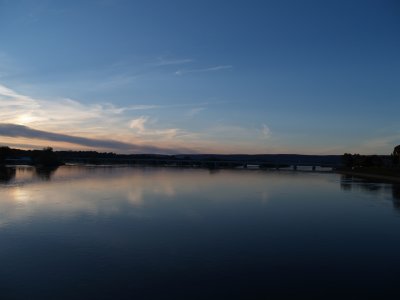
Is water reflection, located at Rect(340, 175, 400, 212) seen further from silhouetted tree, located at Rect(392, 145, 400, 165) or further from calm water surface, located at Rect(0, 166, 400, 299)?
silhouetted tree, located at Rect(392, 145, 400, 165)

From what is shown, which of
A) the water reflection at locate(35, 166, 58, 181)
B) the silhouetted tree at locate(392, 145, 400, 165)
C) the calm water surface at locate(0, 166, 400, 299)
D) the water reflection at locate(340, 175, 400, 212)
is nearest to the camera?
the calm water surface at locate(0, 166, 400, 299)

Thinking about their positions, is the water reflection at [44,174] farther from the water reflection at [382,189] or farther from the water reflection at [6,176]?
the water reflection at [382,189]

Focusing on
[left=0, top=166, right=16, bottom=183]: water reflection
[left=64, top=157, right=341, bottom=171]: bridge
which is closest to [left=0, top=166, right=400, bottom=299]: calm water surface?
[left=0, top=166, right=16, bottom=183]: water reflection

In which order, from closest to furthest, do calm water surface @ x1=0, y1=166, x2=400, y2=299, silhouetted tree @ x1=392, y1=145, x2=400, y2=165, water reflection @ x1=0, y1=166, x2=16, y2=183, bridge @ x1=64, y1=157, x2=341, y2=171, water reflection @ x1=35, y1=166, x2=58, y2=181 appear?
1. calm water surface @ x1=0, y1=166, x2=400, y2=299
2. water reflection @ x1=0, y1=166, x2=16, y2=183
3. water reflection @ x1=35, y1=166, x2=58, y2=181
4. silhouetted tree @ x1=392, y1=145, x2=400, y2=165
5. bridge @ x1=64, y1=157, x2=341, y2=171

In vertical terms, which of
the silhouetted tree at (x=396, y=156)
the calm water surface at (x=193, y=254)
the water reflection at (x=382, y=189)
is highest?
the silhouetted tree at (x=396, y=156)

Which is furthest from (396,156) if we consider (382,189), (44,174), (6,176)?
(6,176)

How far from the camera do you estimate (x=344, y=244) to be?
37.3ft

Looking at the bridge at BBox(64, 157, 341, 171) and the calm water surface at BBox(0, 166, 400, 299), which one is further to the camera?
the bridge at BBox(64, 157, 341, 171)

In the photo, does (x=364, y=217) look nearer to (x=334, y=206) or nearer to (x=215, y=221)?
(x=334, y=206)

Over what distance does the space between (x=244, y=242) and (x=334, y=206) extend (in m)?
12.2

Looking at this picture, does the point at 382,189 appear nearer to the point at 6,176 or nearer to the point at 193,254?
the point at 193,254

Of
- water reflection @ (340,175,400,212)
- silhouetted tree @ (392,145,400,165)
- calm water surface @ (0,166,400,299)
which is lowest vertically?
calm water surface @ (0,166,400,299)

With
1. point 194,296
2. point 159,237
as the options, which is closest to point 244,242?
point 159,237

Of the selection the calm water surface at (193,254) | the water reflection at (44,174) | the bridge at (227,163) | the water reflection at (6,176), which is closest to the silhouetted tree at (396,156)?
the bridge at (227,163)
